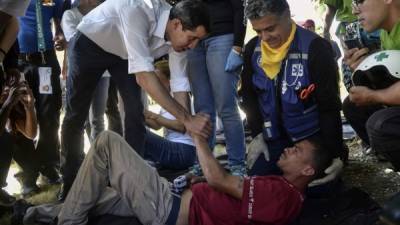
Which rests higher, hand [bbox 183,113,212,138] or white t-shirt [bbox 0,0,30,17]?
white t-shirt [bbox 0,0,30,17]

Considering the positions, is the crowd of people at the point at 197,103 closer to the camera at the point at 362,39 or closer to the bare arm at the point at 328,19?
the camera at the point at 362,39

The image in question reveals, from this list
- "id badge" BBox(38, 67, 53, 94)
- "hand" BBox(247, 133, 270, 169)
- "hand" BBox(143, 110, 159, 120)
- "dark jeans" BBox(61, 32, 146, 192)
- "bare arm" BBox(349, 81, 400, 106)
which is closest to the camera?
"bare arm" BBox(349, 81, 400, 106)

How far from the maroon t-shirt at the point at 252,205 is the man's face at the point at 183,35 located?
33.5 inches

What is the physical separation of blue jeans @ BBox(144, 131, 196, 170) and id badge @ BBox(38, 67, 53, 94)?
0.85 meters

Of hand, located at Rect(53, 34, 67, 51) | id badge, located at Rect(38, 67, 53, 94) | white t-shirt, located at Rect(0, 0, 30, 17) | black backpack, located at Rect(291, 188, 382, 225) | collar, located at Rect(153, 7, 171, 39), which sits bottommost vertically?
black backpack, located at Rect(291, 188, 382, 225)

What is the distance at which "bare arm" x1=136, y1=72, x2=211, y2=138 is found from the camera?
2.86m

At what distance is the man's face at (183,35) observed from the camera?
9.21 ft

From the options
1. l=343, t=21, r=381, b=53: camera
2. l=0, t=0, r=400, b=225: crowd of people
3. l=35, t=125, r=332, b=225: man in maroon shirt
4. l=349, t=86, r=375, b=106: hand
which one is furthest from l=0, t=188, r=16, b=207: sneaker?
l=343, t=21, r=381, b=53: camera

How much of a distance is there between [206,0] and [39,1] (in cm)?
138

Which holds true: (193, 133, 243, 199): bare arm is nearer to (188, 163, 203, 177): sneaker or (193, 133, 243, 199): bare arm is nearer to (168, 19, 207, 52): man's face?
(168, 19, 207, 52): man's face

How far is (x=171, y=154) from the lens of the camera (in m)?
3.97

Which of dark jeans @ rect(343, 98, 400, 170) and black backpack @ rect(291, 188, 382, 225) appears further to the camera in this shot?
black backpack @ rect(291, 188, 382, 225)

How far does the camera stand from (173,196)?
114 inches

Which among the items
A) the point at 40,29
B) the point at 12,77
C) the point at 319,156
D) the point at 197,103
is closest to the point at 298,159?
the point at 319,156
